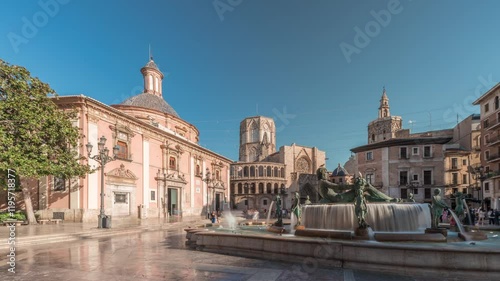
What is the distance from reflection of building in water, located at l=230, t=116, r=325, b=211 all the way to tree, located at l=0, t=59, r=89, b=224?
40.4 m

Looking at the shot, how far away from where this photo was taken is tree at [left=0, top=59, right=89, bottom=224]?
16.4 metres

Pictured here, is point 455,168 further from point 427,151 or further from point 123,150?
point 123,150

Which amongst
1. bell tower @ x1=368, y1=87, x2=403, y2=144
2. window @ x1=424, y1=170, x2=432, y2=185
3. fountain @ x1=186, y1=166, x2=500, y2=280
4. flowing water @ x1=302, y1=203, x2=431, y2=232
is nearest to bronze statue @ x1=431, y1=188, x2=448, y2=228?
fountain @ x1=186, y1=166, x2=500, y2=280

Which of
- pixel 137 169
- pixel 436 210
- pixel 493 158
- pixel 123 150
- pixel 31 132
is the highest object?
pixel 31 132

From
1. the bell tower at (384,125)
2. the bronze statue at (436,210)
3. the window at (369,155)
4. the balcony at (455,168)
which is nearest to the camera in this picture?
the bronze statue at (436,210)

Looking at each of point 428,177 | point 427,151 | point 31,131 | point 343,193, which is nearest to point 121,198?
point 31,131

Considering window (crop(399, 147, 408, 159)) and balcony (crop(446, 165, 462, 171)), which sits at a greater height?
window (crop(399, 147, 408, 159))

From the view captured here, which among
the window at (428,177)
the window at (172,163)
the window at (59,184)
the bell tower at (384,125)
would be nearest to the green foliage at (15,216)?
the window at (59,184)

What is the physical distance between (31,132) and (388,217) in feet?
62.4

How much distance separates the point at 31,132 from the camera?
58.0 ft

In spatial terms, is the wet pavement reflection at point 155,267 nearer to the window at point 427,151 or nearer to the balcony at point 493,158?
the balcony at point 493,158

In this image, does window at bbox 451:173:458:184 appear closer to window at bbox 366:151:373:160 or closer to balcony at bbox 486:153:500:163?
balcony at bbox 486:153:500:163

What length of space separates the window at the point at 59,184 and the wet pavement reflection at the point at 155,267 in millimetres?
12251

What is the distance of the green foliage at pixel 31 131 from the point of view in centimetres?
1641
